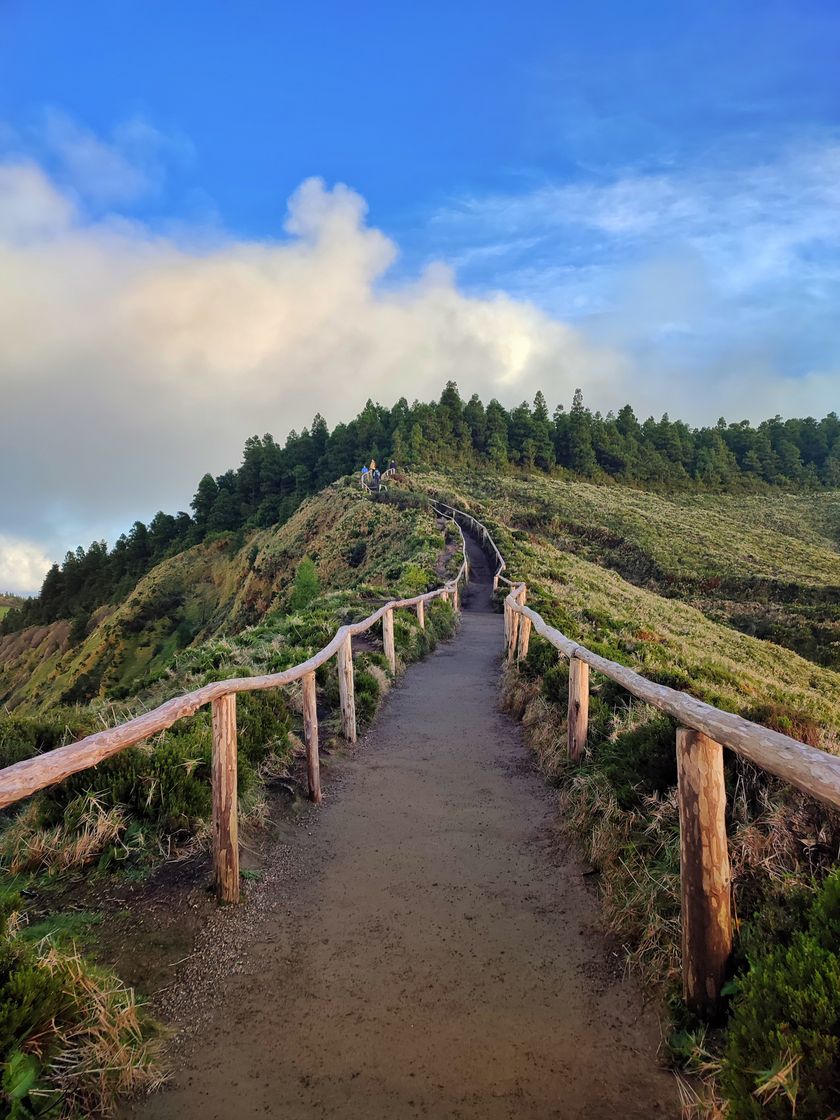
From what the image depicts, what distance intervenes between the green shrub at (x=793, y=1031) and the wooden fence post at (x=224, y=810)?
3038mm

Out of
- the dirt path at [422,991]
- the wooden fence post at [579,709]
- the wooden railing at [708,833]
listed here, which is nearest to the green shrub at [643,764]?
the dirt path at [422,991]

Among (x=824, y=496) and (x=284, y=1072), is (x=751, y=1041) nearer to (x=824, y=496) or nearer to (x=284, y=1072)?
(x=284, y=1072)

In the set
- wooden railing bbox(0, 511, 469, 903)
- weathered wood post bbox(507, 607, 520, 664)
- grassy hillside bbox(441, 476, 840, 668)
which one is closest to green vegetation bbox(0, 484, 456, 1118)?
wooden railing bbox(0, 511, 469, 903)

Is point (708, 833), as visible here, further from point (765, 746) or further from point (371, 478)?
point (371, 478)

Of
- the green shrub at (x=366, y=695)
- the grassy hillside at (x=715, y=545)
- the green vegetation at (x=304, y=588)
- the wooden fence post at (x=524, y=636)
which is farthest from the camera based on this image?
the green vegetation at (x=304, y=588)

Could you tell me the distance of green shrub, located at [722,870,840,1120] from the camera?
209 centimetres

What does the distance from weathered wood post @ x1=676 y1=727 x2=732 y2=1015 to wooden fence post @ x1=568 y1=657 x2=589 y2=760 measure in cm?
312

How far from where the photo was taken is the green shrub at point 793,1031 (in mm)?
2092

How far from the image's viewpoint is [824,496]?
260ft

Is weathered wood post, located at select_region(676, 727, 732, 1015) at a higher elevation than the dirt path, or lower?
higher

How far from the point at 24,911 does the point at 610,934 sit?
3.57 meters

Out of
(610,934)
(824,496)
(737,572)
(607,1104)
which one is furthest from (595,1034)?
(824,496)

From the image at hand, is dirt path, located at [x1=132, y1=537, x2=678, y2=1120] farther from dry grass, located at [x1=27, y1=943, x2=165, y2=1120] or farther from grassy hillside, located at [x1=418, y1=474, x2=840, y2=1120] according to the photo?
grassy hillside, located at [x1=418, y1=474, x2=840, y2=1120]

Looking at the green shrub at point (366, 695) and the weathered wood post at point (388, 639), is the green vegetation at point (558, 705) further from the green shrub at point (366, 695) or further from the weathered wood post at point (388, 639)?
the weathered wood post at point (388, 639)
